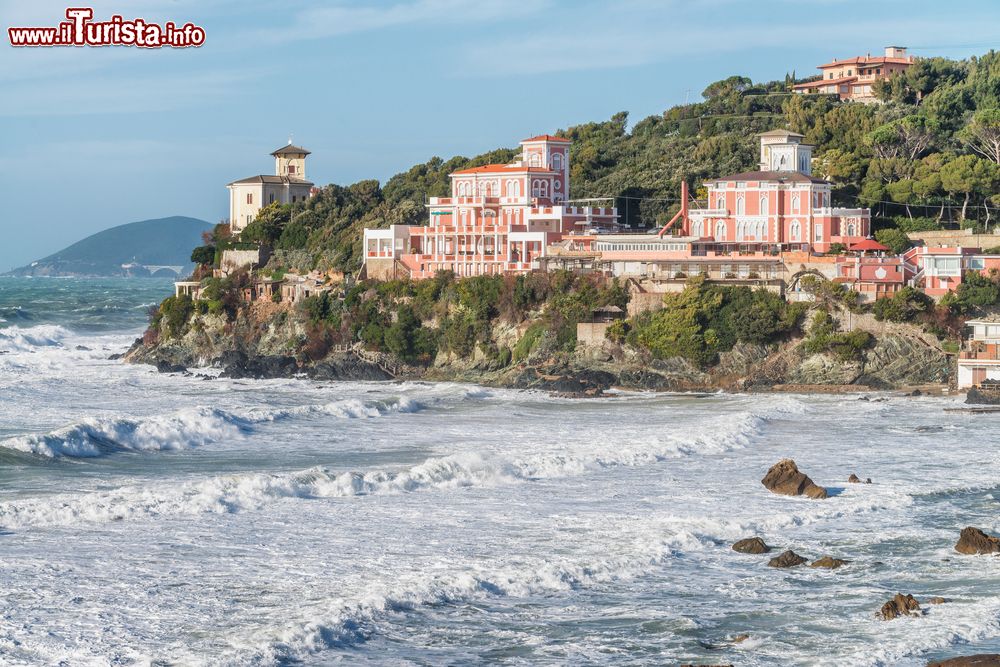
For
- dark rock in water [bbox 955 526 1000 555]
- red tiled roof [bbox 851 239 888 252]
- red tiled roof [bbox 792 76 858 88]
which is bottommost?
dark rock in water [bbox 955 526 1000 555]

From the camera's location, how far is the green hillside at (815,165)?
2788 inches

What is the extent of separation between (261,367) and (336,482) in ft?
100

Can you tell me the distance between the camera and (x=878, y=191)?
70.9 metres

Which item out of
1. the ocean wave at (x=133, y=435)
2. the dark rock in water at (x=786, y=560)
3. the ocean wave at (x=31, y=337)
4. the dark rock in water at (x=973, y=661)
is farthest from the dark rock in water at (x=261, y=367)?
the dark rock in water at (x=973, y=661)

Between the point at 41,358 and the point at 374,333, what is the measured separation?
18238mm

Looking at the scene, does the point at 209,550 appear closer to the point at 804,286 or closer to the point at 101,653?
the point at 101,653

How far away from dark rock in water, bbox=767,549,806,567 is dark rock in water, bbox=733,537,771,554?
86 cm

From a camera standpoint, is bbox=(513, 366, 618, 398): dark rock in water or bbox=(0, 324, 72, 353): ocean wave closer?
bbox=(513, 366, 618, 398): dark rock in water

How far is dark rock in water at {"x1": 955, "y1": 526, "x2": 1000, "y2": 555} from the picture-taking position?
27297 mm

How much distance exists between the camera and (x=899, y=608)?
23.5 meters

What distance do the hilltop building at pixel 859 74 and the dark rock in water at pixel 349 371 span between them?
43.2m

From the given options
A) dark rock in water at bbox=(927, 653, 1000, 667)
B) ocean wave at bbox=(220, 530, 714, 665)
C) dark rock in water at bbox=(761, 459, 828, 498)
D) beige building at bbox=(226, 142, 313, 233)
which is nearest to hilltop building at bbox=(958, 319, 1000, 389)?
dark rock in water at bbox=(761, 459, 828, 498)

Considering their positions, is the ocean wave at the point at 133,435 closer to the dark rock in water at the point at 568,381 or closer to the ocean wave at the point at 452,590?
the dark rock in water at the point at 568,381

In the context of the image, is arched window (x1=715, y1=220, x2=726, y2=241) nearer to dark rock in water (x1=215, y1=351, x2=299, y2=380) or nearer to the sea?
the sea
